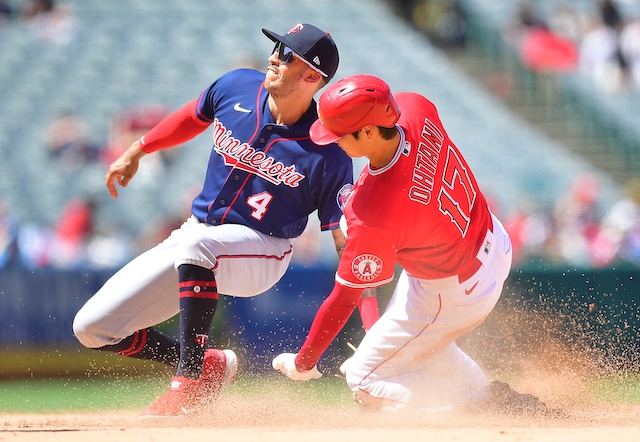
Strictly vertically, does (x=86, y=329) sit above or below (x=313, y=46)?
below

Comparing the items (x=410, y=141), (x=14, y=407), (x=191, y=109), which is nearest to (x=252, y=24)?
(x=14, y=407)

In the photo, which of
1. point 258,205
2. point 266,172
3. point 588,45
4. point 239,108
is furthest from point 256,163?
point 588,45

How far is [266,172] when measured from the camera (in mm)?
5387

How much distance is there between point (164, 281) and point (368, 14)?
1108 cm

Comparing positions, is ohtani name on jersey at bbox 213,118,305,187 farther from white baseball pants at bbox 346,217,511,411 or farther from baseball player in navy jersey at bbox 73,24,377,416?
white baseball pants at bbox 346,217,511,411

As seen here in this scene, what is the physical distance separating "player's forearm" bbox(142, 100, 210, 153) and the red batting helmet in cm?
121

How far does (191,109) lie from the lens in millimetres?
5773

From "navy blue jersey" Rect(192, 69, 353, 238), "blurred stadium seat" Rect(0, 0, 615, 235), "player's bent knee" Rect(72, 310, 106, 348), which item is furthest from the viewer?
"blurred stadium seat" Rect(0, 0, 615, 235)

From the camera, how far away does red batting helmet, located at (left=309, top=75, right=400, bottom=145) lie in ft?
15.4

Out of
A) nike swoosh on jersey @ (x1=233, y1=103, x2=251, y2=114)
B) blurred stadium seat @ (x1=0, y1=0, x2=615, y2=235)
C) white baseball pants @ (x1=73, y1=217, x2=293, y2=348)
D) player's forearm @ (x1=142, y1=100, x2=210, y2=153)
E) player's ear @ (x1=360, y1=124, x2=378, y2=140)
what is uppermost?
player's ear @ (x1=360, y1=124, x2=378, y2=140)

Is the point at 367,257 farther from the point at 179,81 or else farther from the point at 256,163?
the point at 179,81

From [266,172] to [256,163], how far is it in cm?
7

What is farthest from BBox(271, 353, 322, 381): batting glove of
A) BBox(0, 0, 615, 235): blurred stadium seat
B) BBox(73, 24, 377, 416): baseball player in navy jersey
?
BBox(0, 0, 615, 235): blurred stadium seat

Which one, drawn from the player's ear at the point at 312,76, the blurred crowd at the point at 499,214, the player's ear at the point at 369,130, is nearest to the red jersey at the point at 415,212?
the player's ear at the point at 369,130
